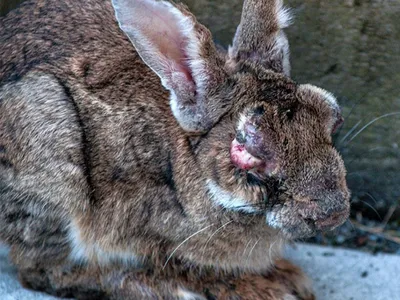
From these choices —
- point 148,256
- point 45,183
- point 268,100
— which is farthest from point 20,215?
point 268,100

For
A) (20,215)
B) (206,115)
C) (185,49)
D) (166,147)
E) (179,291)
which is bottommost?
(179,291)

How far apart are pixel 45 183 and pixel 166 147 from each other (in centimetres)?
50

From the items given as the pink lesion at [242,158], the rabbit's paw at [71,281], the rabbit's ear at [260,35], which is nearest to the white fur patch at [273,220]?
the pink lesion at [242,158]

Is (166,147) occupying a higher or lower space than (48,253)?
higher

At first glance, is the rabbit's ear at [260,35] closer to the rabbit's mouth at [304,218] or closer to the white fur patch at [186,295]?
the rabbit's mouth at [304,218]

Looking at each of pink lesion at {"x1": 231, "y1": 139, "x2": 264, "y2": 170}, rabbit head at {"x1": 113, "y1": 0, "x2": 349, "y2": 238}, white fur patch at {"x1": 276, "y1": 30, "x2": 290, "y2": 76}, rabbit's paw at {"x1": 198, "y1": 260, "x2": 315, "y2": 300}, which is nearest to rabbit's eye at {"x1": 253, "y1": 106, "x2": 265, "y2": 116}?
rabbit head at {"x1": 113, "y1": 0, "x2": 349, "y2": 238}

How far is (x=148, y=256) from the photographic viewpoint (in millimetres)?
3852

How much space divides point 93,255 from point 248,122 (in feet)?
3.27

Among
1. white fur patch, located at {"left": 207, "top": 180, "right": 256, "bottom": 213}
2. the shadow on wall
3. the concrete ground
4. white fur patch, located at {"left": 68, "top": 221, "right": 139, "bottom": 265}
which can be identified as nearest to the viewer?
white fur patch, located at {"left": 207, "top": 180, "right": 256, "bottom": 213}

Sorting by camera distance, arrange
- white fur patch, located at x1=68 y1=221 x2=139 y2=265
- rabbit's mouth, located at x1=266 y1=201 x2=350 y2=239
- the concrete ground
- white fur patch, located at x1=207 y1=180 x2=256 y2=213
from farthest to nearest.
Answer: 1. the concrete ground
2. white fur patch, located at x1=68 y1=221 x2=139 y2=265
3. white fur patch, located at x1=207 y1=180 x2=256 y2=213
4. rabbit's mouth, located at x1=266 y1=201 x2=350 y2=239

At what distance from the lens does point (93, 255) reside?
387 cm

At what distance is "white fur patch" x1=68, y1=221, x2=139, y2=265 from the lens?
3.82 metres

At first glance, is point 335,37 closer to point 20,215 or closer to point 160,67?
point 160,67

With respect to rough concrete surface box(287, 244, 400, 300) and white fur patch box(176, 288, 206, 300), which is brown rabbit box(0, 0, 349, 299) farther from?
rough concrete surface box(287, 244, 400, 300)
